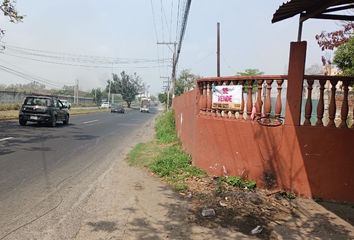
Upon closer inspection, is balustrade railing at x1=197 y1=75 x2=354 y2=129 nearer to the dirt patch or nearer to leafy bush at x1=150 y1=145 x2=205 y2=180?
leafy bush at x1=150 y1=145 x2=205 y2=180

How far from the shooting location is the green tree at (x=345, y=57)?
623 inches

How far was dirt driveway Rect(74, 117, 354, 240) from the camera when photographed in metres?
5.70

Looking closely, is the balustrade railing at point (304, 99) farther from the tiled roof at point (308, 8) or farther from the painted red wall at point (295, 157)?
the tiled roof at point (308, 8)

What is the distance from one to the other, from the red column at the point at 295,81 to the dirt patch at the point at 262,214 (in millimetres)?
1300

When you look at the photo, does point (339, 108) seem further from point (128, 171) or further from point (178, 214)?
point (128, 171)

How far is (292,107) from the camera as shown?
24.4 feet

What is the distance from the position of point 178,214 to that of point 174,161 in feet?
10.9

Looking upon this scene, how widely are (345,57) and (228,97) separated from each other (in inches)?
A: 384

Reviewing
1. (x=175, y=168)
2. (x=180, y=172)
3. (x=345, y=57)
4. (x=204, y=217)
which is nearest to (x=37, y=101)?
(x=345, y=57)

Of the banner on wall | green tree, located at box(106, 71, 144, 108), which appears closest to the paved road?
the banner on wall

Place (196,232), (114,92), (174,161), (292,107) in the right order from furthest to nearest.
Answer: (114,92), (174,161), (292,107), (196,232)

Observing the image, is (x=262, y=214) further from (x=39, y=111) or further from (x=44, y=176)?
(x=39, y=111)

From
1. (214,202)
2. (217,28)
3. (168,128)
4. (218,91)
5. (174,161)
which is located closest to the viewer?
(214,202)

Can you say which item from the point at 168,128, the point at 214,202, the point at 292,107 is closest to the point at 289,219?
the point at 214,202
